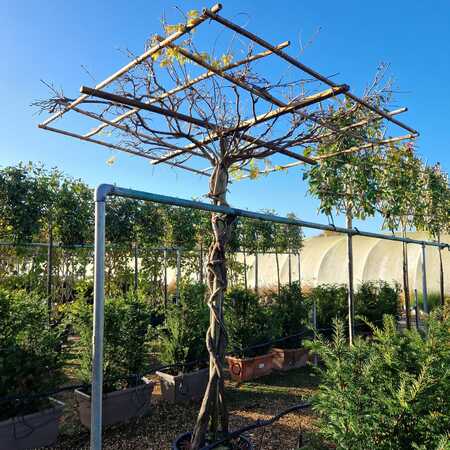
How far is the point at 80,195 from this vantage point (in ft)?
23.4

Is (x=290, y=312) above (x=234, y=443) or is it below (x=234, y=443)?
above

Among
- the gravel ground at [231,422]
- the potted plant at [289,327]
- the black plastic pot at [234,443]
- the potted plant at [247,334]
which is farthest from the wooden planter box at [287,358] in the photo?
the black plastic pot at [234,443]

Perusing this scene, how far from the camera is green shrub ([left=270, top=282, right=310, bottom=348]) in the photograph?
5.97 metres

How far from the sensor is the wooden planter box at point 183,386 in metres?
4.21

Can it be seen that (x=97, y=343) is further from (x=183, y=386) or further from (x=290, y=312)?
(x=290, y=312)

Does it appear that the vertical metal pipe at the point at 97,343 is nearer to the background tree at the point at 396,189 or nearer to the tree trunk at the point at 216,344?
the tree trunk at the point at 216,344

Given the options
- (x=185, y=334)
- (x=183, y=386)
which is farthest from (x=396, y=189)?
(x=183, y=386)

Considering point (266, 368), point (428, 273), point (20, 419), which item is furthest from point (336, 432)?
point (428, 273)

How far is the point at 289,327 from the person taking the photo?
20.2 feet

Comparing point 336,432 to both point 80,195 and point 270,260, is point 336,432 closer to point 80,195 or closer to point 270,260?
point 80,195

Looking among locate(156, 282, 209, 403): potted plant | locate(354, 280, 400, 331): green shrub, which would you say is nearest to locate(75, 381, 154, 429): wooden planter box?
locate(156, 282, 209, 403): potted plant

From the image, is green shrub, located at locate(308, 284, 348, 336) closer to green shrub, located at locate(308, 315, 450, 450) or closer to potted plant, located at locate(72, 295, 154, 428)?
potted plant, located at locate(72, 295, 154, 428)

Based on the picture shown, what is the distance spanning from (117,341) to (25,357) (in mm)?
891

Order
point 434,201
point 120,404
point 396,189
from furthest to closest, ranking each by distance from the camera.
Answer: point 434,201 < point 396,189 < point 120,404
